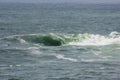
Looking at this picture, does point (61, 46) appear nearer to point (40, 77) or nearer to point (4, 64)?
point (4, 64)

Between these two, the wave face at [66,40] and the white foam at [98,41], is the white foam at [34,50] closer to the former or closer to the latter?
the wave face at [66,40]

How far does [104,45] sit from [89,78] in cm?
1898

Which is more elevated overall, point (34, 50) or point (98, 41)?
point (34, 50)

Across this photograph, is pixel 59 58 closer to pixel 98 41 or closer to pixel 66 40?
pixel 66 40

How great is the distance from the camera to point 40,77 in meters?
39.9

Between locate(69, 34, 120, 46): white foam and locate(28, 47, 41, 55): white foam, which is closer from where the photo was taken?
locate(28, 47, 41, 55): white foam

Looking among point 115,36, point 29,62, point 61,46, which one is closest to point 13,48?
point 61,46

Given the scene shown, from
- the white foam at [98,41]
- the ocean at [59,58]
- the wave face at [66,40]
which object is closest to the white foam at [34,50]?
the ocean at [59,58]

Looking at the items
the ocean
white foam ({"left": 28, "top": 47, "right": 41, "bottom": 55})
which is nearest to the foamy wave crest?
the ocean

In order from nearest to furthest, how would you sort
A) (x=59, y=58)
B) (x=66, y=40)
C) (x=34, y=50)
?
(x=59, y=58) → (x=34, y=50) → (x=66, y=40)

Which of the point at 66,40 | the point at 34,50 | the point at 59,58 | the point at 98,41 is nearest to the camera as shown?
the point at 59,58

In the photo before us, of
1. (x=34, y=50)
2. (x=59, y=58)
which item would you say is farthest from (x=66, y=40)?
(x=59, y=58)

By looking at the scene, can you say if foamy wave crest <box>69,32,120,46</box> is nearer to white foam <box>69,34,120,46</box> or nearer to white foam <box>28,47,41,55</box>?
white foam <box>69,34,120,46</box>

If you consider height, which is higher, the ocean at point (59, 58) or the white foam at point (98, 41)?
the ocean at point (59, 58)
